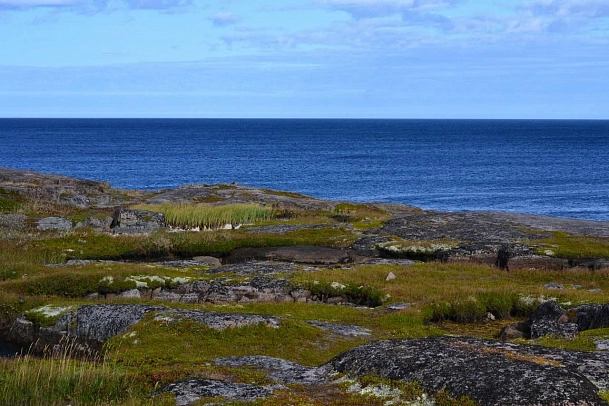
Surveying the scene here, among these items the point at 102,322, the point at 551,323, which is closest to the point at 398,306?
the point at 551,323

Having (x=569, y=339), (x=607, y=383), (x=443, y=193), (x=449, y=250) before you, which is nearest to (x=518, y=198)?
(x=443, y=193)

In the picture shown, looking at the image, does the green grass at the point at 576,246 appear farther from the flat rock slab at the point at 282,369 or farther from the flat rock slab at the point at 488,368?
the flat rock slab at the point at 282,369

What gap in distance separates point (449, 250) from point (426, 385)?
34.6m

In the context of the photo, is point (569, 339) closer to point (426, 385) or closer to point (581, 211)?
point (426, 385)

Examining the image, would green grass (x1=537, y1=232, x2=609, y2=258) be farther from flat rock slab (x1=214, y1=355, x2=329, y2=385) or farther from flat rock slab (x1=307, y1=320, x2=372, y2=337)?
flat rock slab (x1=214, y1=355, x2=329, y2=385)

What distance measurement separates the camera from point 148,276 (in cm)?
4097

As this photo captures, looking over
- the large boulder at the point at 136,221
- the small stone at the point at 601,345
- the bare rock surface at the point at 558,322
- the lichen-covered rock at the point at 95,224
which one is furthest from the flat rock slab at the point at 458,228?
the small stone at the point at 601,345

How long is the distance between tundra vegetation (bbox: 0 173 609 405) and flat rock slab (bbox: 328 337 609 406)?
60 centimetres

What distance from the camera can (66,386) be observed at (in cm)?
1958

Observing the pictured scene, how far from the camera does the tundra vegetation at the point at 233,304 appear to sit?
65.2 ft

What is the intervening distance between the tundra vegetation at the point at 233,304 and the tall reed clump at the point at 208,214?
5.0 inches

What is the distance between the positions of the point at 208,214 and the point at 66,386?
46785 millimetres

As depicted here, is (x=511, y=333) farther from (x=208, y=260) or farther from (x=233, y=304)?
(x=208, y=260)

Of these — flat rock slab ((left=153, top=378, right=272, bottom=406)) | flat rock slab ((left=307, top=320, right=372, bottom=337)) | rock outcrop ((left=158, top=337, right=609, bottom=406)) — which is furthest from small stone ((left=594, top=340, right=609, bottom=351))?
flat rock slab ((left=153, top=378, right=272, bottom=406))
